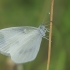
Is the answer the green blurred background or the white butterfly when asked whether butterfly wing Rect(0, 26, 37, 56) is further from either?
the green blurred background

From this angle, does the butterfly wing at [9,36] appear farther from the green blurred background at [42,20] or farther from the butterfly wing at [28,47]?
the green blurred background at [42,20]

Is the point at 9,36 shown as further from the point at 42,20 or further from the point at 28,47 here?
the point at 42,20

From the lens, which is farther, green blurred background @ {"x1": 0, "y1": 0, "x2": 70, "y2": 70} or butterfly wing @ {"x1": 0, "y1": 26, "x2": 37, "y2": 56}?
green blurred background @ {"x1": 0, "y1": 0, "x2": 70, "y2": 70}

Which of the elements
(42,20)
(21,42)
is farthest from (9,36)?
(42,20)

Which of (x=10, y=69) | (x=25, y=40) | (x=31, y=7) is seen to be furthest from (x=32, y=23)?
(x=25, y=40)

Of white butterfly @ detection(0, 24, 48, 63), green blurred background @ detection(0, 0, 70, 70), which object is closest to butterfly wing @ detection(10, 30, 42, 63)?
white butterfly @ detection(0, 24, 48, 63)

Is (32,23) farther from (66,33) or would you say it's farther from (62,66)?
(62,66)
